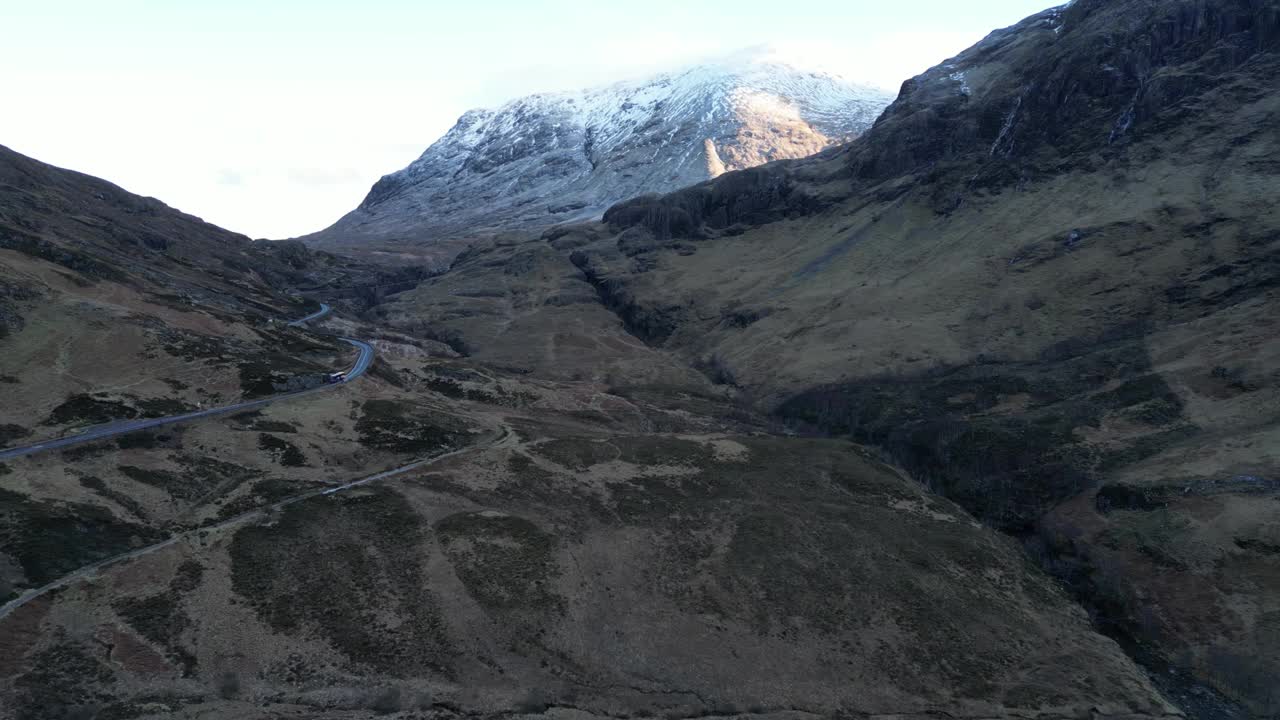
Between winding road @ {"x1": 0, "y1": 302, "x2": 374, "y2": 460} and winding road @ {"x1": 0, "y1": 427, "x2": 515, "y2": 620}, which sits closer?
winding road @ {"x1": 0, "y1": 427, "x2": 515, "y2": 620}

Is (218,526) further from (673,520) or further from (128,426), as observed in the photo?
(673,520)

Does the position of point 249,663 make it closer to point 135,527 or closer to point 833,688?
point 135,527

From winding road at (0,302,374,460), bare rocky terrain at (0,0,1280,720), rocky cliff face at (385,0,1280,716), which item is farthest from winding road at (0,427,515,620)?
rocky cliff face at (385,0,1280,716)

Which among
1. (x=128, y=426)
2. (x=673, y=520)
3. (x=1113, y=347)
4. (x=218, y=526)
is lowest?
(x=1113, y=347)

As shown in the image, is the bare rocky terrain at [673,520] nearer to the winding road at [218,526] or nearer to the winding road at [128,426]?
the winding road at [218,526]

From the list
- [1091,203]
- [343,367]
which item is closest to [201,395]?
[343,367]

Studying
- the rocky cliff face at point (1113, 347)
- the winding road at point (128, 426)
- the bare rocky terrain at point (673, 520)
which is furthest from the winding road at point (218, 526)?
the rocky cliff face at point (1113, 347)

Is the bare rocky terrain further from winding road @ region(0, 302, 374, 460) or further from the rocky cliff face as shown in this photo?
winding road @ region(0, 302, 374, 460)

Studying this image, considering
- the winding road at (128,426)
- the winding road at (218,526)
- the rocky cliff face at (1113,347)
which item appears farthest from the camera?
the rocky cliff face at (1113,347)

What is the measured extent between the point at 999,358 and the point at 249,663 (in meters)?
129

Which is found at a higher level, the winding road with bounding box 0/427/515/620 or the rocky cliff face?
the winding road with bounding box 0/427/515/620

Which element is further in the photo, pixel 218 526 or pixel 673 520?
pixel 673 520

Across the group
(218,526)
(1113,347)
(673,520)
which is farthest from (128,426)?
(1113,347)

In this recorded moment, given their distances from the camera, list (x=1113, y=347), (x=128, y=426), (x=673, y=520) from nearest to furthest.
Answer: (x=128, y=426), (x=673, y=520), (x=1113, y=347)
